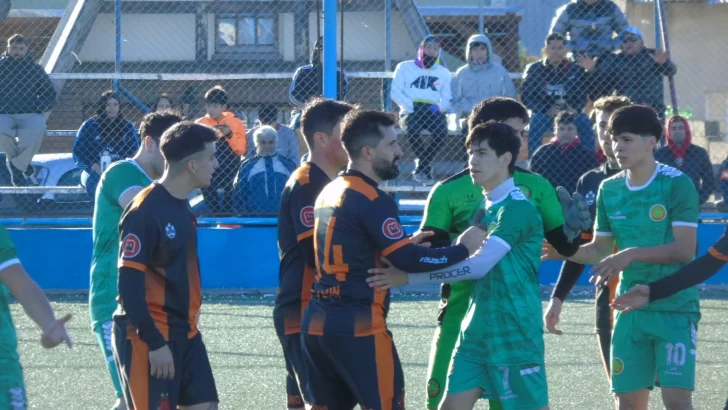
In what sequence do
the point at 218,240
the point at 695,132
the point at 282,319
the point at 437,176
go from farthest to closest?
the point at 695,132, the point at 437,176, the point at 218,240, the point at 282,319

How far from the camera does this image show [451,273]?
4.09 meters

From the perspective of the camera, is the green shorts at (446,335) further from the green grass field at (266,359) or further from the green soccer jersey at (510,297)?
the green grass field at (266,359)

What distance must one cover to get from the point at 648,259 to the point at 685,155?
633 centimetres

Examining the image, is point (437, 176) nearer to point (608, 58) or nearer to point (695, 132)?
point (608, 58)

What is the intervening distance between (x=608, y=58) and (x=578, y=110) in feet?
2.04

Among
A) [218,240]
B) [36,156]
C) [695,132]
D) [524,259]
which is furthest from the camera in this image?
[695,132]

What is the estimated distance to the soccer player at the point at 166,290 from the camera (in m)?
4.14

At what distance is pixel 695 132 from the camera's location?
50.8 feet

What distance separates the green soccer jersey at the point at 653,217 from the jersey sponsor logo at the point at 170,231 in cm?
206

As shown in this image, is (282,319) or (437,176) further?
(437,176)

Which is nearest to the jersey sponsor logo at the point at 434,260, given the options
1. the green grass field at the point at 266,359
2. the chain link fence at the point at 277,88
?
the green grass field at the point at 266,359

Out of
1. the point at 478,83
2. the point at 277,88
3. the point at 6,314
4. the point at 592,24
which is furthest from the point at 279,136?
the point at 6,314

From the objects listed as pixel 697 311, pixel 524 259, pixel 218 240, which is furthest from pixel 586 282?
pixel 524 259

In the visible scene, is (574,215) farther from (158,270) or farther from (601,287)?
(158,270)
